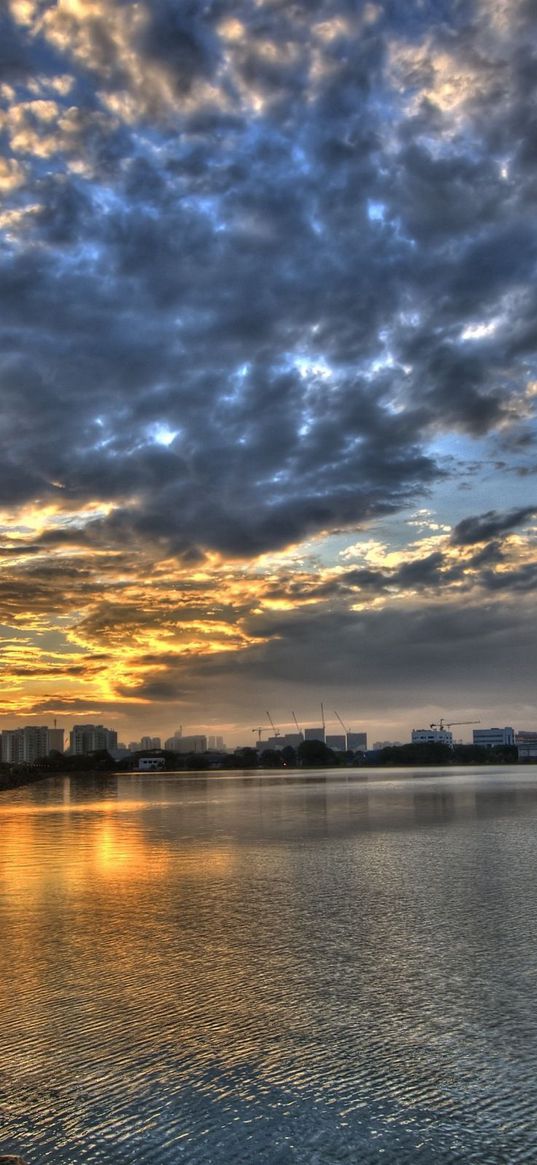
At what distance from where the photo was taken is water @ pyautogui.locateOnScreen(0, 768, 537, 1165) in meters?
9.65

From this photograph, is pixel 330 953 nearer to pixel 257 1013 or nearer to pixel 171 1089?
pixel 257 1013

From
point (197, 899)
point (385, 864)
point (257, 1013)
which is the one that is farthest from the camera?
point (385, 864)

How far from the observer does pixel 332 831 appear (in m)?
43.4

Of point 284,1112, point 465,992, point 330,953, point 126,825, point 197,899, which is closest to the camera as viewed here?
point 284,1112

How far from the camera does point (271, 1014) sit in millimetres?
13633

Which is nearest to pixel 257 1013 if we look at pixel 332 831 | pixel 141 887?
pixel 141 887

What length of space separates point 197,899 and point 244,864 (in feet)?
24.0

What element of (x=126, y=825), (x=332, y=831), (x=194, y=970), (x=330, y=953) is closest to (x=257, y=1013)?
(x=194, y=970)

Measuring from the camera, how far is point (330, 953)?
687 inches

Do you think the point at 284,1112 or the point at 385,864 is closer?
the point at 284,1112

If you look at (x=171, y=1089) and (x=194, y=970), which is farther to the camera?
(x=194, y=970)

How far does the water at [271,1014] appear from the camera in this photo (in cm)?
965

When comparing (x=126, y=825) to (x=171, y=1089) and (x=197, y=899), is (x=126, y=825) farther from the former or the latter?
(x=171, y=1089)

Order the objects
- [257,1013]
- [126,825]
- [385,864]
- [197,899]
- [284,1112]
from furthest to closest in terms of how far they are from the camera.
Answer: [126,825] → [385,864] → [197,899] → [257,1013] → [284,1112]
